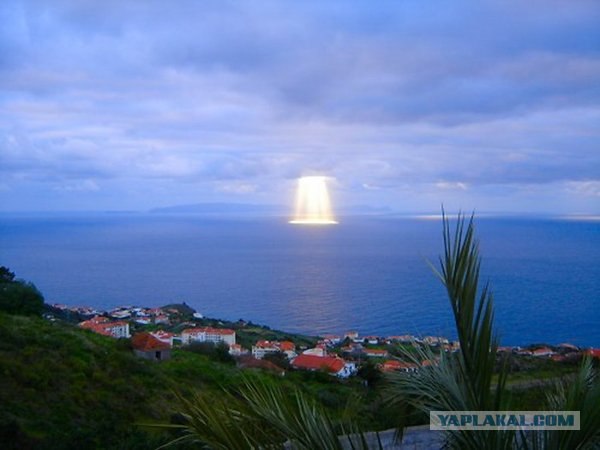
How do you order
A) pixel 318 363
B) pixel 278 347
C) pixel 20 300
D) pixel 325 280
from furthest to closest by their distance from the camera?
pixel 325 280 → pixel 278 347 → pixel 318 363 → pixel 20 300

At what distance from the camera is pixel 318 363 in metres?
15.7

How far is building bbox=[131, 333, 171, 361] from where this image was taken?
42.7 feet

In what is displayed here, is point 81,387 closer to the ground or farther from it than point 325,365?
farther from it

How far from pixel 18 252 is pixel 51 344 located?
7168cm

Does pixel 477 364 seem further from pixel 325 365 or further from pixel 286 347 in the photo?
pixel 286 347

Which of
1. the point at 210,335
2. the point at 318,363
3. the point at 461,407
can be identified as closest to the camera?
the point at 461,407

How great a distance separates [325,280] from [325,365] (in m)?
34.1

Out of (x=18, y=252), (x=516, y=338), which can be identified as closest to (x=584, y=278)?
(x=516, y=338)

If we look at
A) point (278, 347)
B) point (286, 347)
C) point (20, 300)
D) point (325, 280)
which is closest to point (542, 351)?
point (286, 347)

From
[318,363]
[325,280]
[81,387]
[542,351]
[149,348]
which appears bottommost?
[325,280]

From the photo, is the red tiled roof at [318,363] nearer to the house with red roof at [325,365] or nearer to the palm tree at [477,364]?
the house with red roof at [325,365]

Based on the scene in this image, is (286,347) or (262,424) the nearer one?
(262,424)

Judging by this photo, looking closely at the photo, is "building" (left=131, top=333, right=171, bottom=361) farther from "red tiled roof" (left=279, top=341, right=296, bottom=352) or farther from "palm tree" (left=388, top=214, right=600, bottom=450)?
"palm tree" (left=388, top=214, right=600, bottom=450)

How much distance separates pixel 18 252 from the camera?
74.9 m
